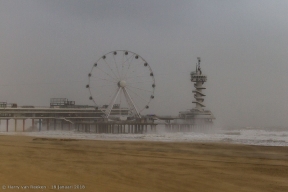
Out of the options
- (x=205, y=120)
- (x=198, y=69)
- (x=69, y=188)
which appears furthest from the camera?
(x=198, y=69)

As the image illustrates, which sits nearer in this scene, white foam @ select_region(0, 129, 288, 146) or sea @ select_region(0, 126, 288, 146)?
white foam @ select_region(0, 129, 288, 146)

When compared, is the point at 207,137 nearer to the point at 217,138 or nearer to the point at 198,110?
the point at 217,138

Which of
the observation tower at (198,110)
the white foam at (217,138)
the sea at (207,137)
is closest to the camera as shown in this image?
the white foam at (217,138)

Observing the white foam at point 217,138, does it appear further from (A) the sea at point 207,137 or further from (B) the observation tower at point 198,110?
(B) the observation tower at point 198,110

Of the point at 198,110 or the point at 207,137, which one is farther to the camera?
the point at 198,110

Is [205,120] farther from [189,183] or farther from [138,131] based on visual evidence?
[189,183]

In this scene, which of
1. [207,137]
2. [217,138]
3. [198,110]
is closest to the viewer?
[217,138]

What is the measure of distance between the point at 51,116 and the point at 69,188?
5883 centimetres

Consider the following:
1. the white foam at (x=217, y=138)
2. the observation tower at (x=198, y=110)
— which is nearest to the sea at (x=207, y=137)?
the white foam at (x=217, y=138)

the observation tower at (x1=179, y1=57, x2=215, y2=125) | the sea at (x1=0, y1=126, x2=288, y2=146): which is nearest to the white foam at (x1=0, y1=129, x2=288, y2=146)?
the sea at (x1=0, y1=126, x2=288, y2=146)

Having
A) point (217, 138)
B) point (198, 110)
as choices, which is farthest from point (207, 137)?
point (198, 110)

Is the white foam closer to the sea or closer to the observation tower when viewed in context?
the sea

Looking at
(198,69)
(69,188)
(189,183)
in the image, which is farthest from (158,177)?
(198,69)

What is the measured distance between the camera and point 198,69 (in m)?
76.6
